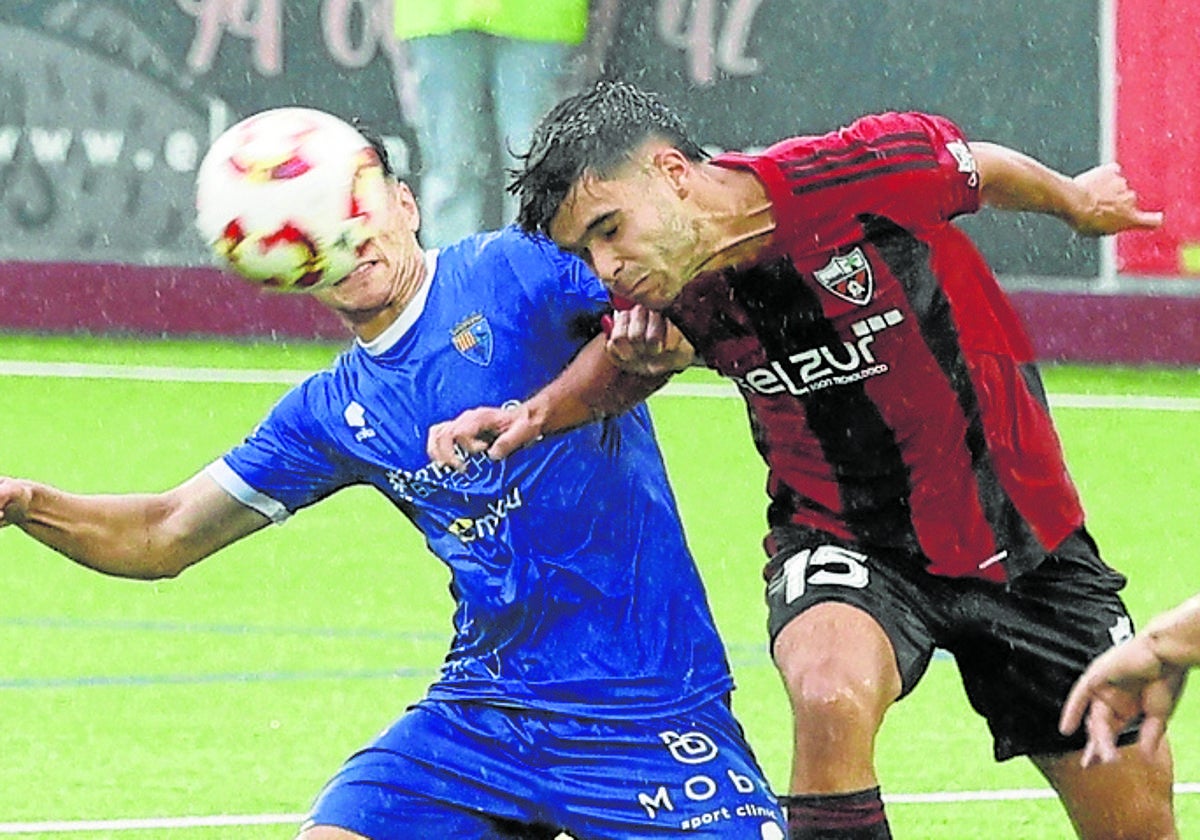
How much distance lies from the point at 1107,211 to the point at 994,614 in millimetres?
845

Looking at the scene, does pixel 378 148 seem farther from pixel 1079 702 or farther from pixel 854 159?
pixel 1079 702

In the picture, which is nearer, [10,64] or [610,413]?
[610,413]

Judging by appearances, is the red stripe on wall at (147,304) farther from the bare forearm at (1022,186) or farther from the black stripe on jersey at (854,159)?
the black stripe on jersey at (854,159)

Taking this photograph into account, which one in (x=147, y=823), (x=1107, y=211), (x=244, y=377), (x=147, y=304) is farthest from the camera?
(x=147, y=304)

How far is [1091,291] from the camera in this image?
45.2 feet

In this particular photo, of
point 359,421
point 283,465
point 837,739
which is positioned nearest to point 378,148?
point 359,421

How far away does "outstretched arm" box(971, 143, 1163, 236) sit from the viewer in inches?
207

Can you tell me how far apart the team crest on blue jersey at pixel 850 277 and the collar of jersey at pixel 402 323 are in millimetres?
727

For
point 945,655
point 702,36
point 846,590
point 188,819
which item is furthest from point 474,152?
point 846,590

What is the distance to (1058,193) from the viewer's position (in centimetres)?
534

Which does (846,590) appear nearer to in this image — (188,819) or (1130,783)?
(1130,783)

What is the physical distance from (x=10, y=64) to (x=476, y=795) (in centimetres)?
934

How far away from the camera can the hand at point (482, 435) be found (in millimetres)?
4637

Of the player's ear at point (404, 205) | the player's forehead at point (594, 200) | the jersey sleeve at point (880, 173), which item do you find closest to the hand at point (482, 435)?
the player's forehead at point (594, 200)
